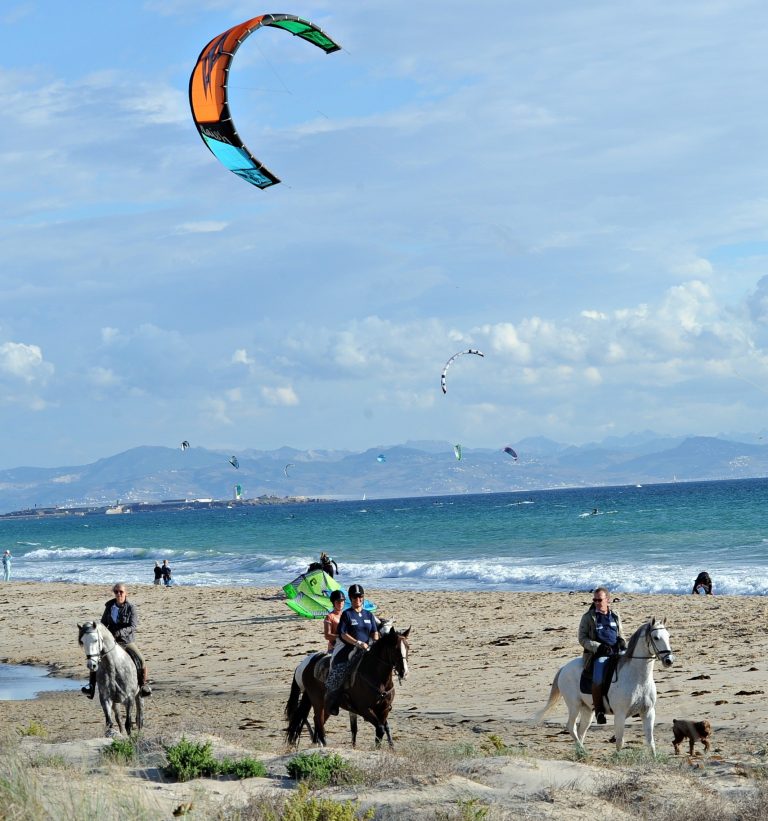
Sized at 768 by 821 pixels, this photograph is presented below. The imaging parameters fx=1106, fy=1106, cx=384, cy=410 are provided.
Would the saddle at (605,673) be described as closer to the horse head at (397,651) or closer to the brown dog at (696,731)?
the brown dog at (696,731)

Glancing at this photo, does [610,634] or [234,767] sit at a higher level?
[610,634]

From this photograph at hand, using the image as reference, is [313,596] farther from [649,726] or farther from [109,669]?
[649,726]

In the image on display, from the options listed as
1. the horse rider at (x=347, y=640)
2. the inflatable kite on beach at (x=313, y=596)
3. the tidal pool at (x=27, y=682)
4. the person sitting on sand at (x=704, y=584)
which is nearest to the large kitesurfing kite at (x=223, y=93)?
the horse rider at (x=347, y=640)

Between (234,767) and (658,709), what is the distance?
6.17m

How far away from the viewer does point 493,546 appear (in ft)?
178

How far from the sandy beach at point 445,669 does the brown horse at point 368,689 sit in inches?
20.5

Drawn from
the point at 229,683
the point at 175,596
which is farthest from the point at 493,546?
the point at 229,683

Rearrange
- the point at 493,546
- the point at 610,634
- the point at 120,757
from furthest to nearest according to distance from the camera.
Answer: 1. the point at 493,546
2. the point at 610,634
3. the point at 120,757

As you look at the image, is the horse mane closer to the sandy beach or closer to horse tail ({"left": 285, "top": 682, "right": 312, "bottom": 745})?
the sandy beach

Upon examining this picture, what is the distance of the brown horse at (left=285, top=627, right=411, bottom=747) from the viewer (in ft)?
35.7

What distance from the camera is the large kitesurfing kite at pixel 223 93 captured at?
38.5 ft

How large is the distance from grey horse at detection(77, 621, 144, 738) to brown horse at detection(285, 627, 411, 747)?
1.81 metres

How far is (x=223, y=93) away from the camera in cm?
1216

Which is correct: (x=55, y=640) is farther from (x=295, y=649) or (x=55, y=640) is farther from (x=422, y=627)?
(x=422, y=627)
